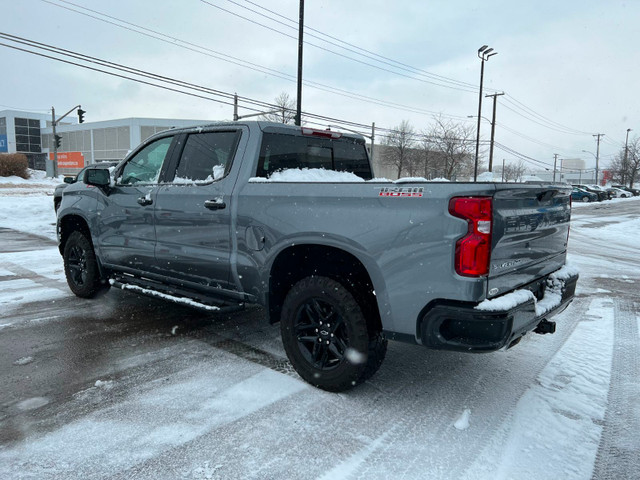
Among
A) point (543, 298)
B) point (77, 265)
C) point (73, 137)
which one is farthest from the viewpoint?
point (73, 137)

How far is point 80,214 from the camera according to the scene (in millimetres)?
5574

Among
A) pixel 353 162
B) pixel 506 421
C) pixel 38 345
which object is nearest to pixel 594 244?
pixel 353 162

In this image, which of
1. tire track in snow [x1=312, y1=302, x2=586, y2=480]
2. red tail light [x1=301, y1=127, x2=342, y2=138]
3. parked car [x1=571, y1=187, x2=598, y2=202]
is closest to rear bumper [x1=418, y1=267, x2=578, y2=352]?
tire track in snow [x1=312, y1=302, x2=586, y2=480]

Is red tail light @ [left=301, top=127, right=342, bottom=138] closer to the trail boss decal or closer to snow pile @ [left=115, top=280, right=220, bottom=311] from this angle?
the trail boss decal

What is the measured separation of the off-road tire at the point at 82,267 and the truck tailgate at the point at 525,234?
15.4ft

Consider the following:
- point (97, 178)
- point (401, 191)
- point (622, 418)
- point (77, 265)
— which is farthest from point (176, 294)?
point (622, 418)

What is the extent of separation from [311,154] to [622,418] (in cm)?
313

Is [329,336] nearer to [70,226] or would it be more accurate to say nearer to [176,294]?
[176,294]

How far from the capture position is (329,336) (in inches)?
130

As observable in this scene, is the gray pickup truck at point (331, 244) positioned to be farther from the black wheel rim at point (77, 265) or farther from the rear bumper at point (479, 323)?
the black wheel rim at point (77, 265)

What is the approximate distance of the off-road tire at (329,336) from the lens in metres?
3.12

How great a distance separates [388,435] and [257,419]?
2.74 ft

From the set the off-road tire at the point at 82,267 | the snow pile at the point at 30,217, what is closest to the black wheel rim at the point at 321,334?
the off-road tire at the point at 82,267

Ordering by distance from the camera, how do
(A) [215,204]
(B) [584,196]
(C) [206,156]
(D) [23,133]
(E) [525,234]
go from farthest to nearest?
(D) [23,133]
(B) [584,196]
(C) [206,156]
(A) [215,204]
(E) [525,234]
